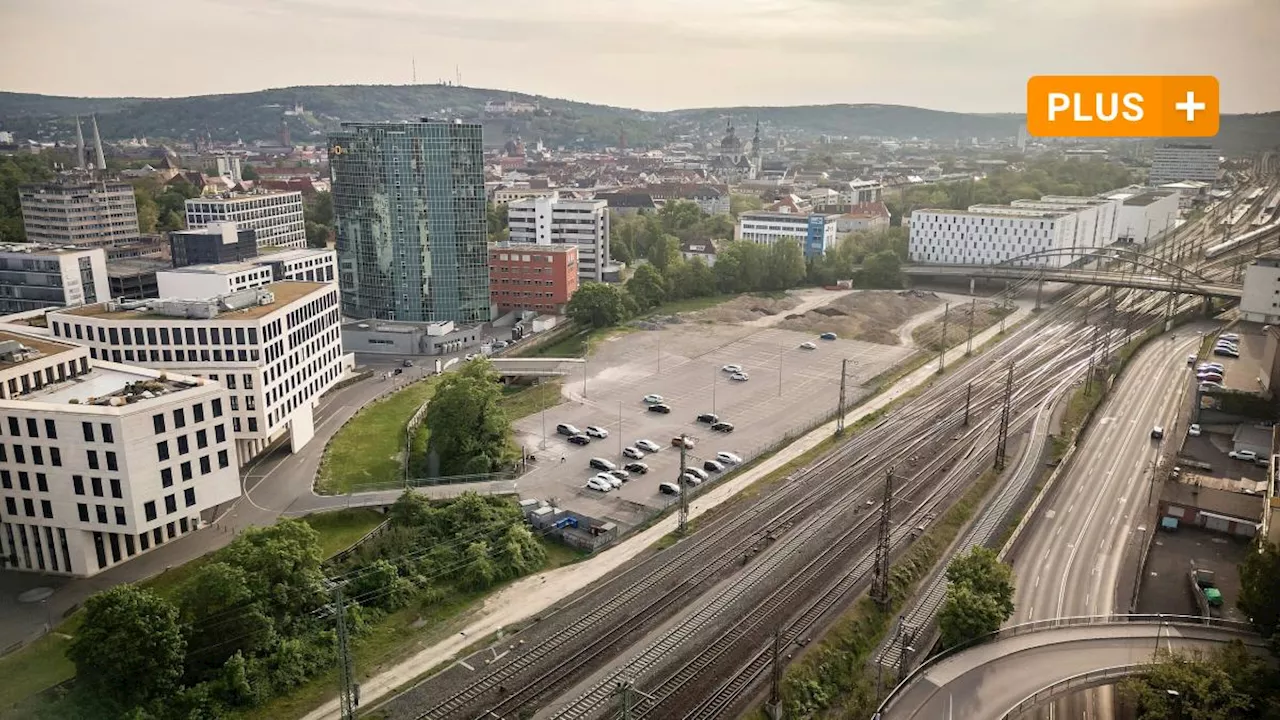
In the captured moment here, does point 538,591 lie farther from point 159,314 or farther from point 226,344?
point 159,314

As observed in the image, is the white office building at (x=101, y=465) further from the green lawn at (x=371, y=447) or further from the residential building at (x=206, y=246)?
the residential building at (x=206, y=246)

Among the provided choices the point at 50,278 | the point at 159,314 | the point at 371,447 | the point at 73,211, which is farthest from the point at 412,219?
the point at 73,211

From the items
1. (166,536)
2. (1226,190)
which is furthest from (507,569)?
(1226,190)

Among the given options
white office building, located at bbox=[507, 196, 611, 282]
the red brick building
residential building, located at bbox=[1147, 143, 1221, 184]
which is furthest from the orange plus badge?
residential building, located at bbox=[1147, 143, 1221, 184]

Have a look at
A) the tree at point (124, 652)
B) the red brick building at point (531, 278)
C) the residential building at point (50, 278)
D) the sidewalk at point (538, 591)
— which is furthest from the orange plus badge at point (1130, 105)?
the residential building at point (50, 278)

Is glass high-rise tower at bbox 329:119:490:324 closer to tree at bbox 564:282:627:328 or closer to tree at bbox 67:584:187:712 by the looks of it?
tree at bbox 564:282:627:328

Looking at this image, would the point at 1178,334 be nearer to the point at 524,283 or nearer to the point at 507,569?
the point at 524,283
